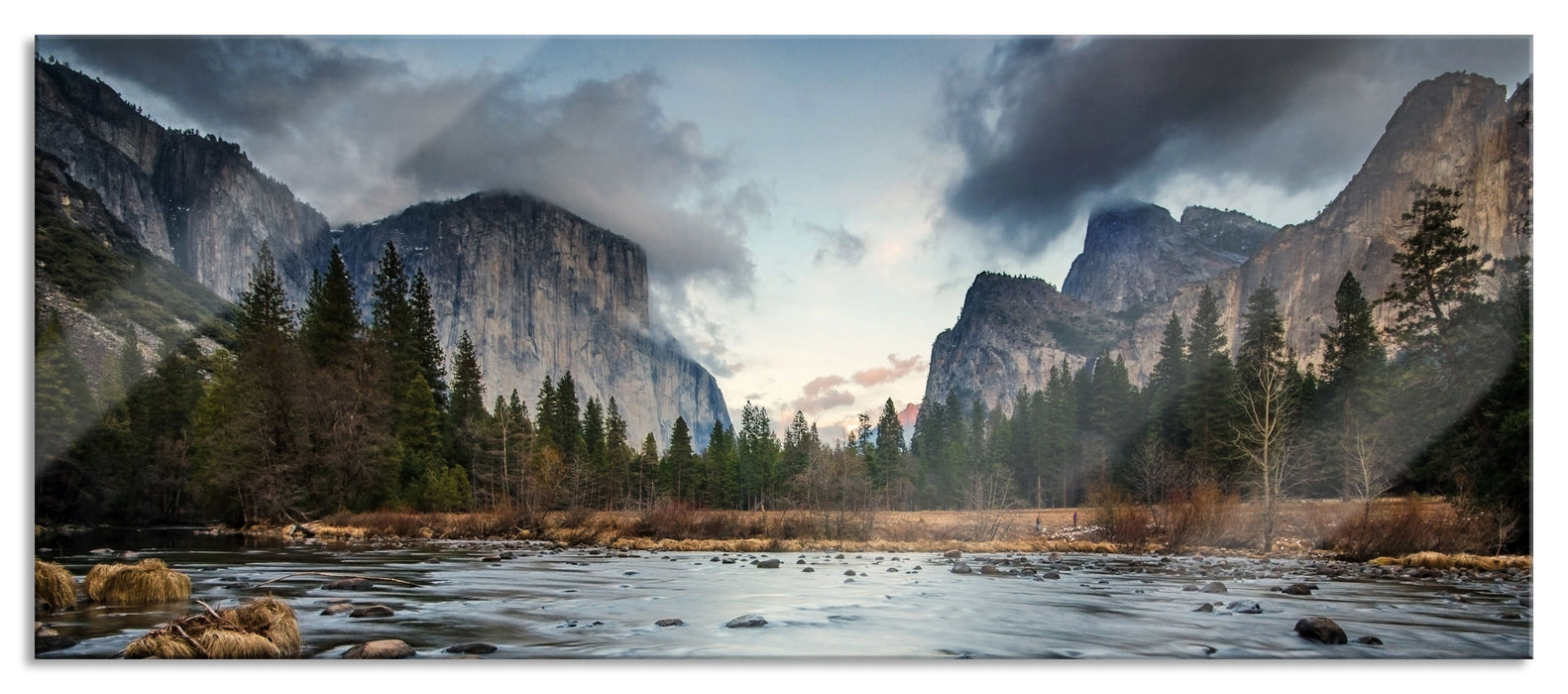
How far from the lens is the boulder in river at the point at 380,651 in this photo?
5.57 meters

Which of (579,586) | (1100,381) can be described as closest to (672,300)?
(579,586)

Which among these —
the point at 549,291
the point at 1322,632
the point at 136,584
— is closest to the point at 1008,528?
the point at 549,291

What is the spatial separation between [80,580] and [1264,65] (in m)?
11.5

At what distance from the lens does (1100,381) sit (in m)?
12.4

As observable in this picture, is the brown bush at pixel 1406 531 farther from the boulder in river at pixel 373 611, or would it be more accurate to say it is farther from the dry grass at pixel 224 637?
the dry grass at pixel 224 637

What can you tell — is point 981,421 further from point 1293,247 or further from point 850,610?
point 850,610

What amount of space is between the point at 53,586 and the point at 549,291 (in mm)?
5646

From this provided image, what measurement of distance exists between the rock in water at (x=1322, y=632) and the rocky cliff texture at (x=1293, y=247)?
147 inches

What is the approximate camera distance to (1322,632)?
19.9ft

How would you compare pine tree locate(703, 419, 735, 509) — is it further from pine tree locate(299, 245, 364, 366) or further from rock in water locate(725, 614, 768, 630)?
rock in water locate(725, 614, 768, 630)

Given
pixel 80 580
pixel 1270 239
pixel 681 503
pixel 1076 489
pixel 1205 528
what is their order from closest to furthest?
1. pixel 80 580
2. pixel 1270 239
3. pixel 1205 528
4. pixel 1076 489
5. pixel 681 503

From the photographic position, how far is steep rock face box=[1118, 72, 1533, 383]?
22.5 ft

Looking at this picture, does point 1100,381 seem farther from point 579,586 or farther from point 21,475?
point 21,475

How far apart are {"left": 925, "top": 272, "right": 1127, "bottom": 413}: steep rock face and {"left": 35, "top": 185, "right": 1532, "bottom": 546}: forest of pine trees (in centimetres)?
59
